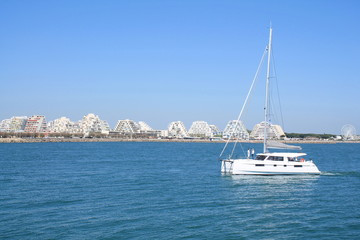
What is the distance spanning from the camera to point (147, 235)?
1622cm

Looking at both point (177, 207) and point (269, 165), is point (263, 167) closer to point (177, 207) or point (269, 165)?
point (269, 165)

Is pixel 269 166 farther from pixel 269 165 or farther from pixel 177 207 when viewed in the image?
pixel 177 207

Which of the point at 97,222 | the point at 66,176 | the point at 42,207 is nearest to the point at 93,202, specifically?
the point at 42,207

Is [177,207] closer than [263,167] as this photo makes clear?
Yes

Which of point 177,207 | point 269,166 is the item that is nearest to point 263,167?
point 269,166

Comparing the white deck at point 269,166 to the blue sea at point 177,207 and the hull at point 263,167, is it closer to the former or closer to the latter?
the hull at point 263,167

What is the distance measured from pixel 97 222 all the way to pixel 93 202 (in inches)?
193

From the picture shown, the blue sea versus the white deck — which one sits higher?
the white deck

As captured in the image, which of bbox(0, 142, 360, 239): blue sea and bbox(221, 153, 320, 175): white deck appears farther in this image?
bbox(221, 153, 320, 175): white deck

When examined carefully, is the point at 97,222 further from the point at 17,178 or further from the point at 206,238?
the point at 17,178

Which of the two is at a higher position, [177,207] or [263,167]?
[263,167]

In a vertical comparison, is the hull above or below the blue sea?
above

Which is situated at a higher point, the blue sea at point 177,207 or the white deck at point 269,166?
the white deck at point 269,166

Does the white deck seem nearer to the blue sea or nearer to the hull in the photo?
the hull
